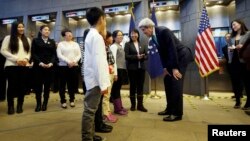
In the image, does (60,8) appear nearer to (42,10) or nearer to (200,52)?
(42,10)

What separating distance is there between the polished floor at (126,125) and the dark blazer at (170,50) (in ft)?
2.84

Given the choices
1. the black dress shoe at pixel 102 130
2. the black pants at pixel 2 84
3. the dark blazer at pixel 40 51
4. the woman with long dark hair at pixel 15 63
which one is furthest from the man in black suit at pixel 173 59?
the black pants at pixel 2 84

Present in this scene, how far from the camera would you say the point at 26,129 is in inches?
113

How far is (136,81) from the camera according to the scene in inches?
159

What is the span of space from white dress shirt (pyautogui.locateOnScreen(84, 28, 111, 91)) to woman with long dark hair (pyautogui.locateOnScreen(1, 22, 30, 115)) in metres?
2.12

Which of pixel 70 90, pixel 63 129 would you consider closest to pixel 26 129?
pixel 63 129

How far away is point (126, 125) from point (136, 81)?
44.5 inches

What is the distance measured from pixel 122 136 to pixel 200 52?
12.4ft

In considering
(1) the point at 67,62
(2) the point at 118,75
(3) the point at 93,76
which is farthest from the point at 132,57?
(3) the point at 93,76

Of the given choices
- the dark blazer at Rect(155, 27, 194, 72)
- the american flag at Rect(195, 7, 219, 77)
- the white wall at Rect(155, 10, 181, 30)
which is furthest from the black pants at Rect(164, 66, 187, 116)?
the white wall at Rect(155, 10, 181, 30)

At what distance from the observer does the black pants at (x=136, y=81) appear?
4016mm

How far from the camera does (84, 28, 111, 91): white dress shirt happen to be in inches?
82.4

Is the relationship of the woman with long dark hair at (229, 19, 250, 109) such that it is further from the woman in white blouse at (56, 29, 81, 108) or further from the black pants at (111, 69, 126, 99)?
the woman in white blouse at (56, 29, 81, 108)

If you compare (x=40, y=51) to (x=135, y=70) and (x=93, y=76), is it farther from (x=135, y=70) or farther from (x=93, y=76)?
(x=93, y=76)
